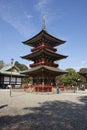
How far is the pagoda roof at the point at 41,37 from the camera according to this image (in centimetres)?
4131

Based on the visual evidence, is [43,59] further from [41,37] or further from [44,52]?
[41,37]

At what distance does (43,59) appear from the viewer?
4131 centimetres

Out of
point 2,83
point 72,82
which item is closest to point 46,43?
point 2,83

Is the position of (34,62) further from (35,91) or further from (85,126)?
(85,126)

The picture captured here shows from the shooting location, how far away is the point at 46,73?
131ft

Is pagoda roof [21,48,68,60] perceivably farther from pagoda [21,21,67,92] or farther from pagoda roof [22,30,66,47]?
pagoda roof [22,30,66,47]

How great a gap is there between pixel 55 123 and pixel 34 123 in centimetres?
117

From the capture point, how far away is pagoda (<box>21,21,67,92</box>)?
127 ft

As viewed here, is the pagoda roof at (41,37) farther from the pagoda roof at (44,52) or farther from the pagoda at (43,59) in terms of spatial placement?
the pagoda roof at (44,52)

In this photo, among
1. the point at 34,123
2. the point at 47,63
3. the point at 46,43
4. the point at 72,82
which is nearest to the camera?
the point at 34,123

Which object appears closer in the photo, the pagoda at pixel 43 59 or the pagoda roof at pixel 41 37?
the pagoda at pixel 43 59

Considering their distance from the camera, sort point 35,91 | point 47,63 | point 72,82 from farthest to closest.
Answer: point 72,82 → point 47,63 → point 35,91

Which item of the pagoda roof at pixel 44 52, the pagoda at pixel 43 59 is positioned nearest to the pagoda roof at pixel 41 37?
the pagoda at pixel 43 59

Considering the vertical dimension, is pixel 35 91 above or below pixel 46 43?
below
